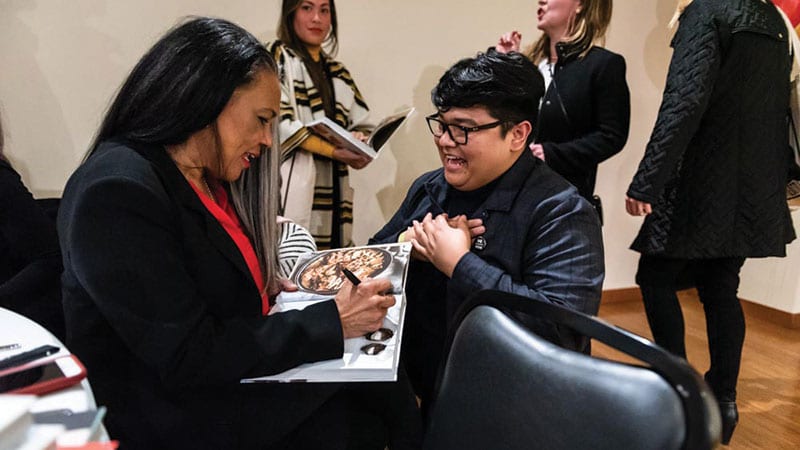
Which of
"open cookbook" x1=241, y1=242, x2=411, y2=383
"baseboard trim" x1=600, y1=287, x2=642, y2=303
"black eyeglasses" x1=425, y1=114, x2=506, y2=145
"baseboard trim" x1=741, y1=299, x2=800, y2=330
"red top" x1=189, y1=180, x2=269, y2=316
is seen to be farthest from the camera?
"baseboard trim" x1=600, y1=287, x2=642, y2=303

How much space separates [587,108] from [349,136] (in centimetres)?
82

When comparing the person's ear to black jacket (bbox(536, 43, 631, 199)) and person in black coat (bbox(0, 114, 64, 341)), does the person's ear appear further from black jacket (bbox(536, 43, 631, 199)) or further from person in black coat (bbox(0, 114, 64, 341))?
person in black coat (bbox(0, 114, 64, 341))

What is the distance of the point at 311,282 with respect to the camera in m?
1.10

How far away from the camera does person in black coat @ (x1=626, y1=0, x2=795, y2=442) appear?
164 centimetres

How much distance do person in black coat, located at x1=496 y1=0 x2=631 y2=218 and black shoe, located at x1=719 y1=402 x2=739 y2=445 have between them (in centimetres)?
92

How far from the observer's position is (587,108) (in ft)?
6.15

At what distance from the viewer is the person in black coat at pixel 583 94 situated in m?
1.83

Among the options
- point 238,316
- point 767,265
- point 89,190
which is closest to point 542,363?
point 238,316

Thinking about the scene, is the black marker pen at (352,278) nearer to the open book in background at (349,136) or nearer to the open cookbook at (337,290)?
the open cookbook at (337,290)

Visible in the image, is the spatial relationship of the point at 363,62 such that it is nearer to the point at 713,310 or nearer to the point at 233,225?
the point at 233,225

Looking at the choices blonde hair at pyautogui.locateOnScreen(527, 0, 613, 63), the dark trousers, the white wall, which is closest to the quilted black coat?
the dark trousers

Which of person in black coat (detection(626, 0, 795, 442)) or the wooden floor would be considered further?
the wooden floor

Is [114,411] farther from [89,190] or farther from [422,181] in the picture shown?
[422,181]

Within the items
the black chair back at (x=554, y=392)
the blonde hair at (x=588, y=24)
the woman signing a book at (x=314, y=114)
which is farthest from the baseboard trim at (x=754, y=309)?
the black chair back at (x=554, y=392)
